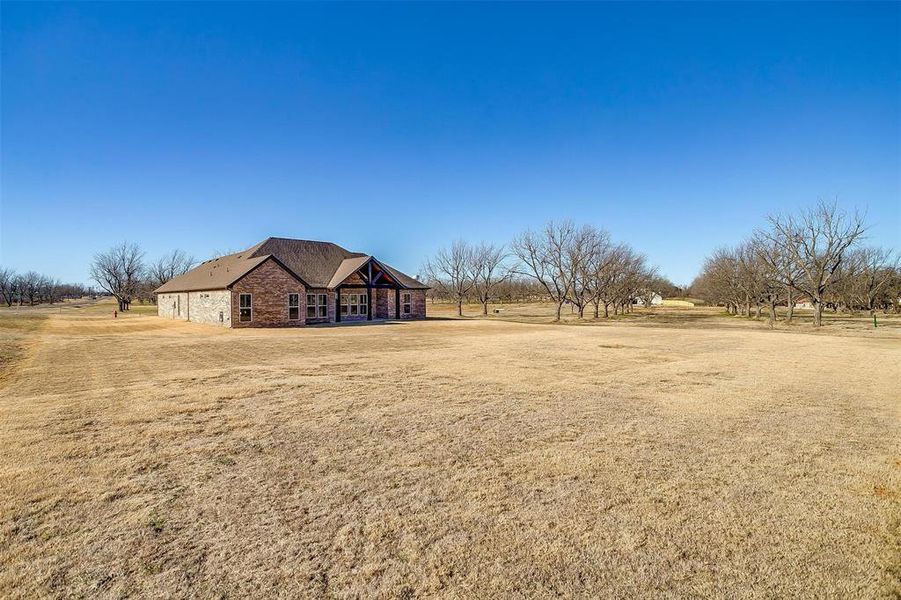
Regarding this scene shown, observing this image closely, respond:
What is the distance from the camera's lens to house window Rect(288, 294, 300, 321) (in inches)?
1243

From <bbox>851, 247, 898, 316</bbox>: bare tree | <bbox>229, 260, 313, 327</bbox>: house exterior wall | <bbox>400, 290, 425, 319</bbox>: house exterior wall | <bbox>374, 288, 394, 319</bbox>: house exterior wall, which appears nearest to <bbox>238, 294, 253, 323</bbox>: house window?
<bbox>229, 260, 313, 327</bbox>: house exterior wall

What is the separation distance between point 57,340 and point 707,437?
2492 centimetres

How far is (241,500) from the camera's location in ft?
14.9

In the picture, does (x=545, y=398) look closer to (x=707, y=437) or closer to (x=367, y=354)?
(x=707, y=437)

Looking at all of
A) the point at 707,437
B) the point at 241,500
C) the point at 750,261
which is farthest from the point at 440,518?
the point at 750,261

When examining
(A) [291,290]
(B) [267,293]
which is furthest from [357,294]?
(B) [267,293]

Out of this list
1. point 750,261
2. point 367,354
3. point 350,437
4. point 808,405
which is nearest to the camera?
point 350,437

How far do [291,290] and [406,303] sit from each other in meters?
11.1

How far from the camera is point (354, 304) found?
3691 centimetres

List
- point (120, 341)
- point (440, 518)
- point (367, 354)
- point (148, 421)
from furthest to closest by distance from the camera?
point (120, 341) < point (367, 354) < point (148, 421) < point (440, 518)

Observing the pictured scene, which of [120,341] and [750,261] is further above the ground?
[750,261]

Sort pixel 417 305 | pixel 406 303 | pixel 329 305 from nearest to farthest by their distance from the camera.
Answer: pixel 329 305 < pixel 406 303 < pixel 417 305

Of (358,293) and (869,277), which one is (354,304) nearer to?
(358,293)

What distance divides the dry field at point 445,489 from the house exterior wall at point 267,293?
18849 millimetres
